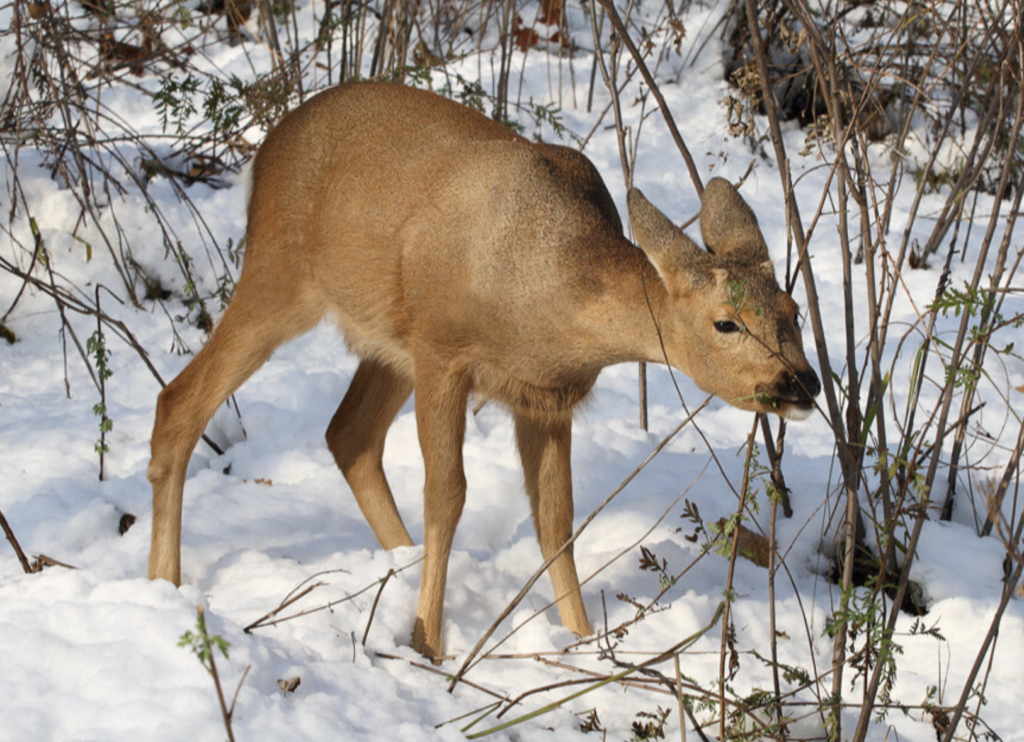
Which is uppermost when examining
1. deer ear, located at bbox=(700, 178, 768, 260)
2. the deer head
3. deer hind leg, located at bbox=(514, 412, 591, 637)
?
deer ear, located at bbox=(700, 178, 768, 260)

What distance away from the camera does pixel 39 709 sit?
2.79 meters

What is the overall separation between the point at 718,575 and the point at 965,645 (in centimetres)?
95

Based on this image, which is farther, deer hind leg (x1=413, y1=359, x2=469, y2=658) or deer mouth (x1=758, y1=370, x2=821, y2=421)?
deer hind leg (x1=413, y1=359, x2=469, y2=658)

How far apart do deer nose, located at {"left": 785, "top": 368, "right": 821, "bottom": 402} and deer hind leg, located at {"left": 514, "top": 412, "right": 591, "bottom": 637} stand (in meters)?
1.24

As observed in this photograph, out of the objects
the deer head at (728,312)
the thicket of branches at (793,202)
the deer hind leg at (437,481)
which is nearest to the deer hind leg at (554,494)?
the thicket of branches at (793,202)

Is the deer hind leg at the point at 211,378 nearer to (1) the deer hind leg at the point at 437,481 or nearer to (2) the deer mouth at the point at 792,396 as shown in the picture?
(1) the deer hind leg at the point at 437,481

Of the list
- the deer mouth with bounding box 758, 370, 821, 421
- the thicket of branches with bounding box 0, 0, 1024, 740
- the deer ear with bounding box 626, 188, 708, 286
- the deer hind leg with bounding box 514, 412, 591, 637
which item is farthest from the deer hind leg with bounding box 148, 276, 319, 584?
the deer mouth with bounding box 758, 370, 821, 421

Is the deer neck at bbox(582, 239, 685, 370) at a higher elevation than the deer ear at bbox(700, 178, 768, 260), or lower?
lower

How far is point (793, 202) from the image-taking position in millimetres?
3293

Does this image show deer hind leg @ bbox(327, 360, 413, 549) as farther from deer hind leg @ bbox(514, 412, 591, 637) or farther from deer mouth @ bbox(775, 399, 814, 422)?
deer mouth @ bbox(775, 399, 814, 422)

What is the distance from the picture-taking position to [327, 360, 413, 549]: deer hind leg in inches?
190

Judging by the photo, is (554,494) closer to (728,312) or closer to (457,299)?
(457,299)

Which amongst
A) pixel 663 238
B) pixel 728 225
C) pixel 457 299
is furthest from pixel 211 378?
pixel 728 225

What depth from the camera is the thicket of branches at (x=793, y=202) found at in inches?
124
